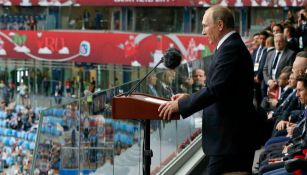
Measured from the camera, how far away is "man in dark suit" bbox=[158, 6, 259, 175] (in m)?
3.23

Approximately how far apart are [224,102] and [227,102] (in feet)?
0.04

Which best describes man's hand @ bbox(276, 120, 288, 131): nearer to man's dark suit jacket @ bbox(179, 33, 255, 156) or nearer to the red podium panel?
man's dark suit jacket @ bbox(179, 33, 255, 156)

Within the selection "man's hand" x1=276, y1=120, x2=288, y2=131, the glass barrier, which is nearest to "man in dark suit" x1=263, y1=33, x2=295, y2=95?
"man's hand" x1=276, y1=120, x2=288, y2=131

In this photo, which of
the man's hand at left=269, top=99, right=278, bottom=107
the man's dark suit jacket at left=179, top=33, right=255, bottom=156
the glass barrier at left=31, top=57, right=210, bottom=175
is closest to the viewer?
the man's dark suit jacket at left=179, top=33, right=255, bottom=156

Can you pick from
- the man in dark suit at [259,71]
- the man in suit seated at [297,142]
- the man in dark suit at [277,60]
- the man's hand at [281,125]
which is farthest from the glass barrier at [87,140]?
the man in dark suit at [259,71]

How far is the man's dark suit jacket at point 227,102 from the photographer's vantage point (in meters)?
3.23

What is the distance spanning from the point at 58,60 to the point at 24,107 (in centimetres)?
420

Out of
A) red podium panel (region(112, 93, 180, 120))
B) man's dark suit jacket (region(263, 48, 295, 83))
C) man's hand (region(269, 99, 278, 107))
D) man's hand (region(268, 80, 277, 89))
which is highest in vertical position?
red podium panel (region(112, 93, 180, 120))

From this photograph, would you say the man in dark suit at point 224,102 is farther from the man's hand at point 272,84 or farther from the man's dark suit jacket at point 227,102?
the man's hand at point 272,84

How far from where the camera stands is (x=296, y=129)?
488 centimetres

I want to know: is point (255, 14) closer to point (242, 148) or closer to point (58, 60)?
point (58, 60)

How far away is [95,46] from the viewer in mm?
28375

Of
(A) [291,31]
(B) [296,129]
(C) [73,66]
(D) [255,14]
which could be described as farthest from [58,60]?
(B) [296,129]

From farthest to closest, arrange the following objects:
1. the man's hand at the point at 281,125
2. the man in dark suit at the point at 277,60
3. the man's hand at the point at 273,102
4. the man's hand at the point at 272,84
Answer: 1. the man in dark suit at the point at 277,60
2. the man's hand at the point at 272,84
3. the man's hand at the point at 273,102
4. the man's hand at the point at 281,125
